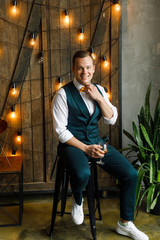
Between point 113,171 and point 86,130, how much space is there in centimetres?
40

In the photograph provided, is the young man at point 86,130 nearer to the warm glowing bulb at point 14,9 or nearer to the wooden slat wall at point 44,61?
the wooden slat wall at point 44,61

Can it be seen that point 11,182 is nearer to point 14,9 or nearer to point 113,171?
point 113,171

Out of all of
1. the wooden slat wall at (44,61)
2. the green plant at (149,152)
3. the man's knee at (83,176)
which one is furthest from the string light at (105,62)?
the man's knee at (83,176)

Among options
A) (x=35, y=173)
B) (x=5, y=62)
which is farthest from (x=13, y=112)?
(x=35, y=173)

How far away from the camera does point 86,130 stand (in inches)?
92.5

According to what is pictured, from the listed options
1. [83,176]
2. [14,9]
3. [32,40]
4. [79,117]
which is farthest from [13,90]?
[83,176]

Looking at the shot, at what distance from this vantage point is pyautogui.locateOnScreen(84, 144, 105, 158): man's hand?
7.06 ft

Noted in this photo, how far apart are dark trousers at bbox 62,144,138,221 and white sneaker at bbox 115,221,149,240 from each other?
2.7 inches

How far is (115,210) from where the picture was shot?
281 cm

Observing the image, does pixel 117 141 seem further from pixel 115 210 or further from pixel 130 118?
pixel 115 210

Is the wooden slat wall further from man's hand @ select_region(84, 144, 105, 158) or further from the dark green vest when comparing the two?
man's hand @ select_region(84, 144, 105, 158)

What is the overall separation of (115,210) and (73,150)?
0.96 m

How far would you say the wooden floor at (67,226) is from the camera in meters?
2.37

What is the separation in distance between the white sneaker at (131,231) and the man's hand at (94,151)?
0.65 m
